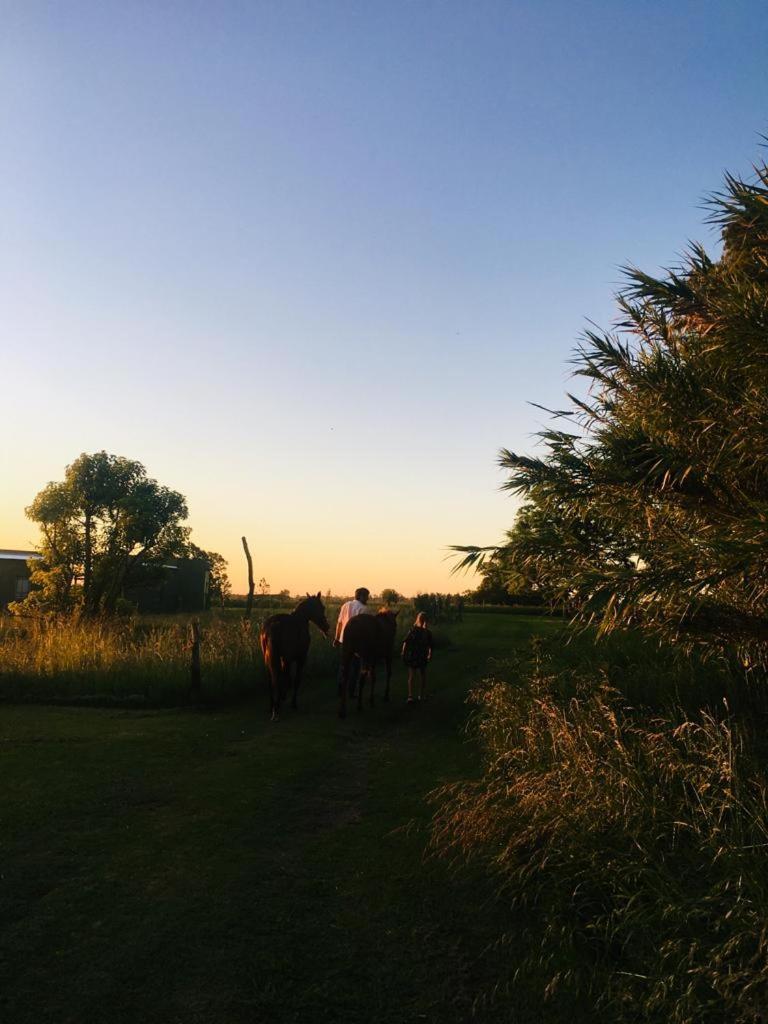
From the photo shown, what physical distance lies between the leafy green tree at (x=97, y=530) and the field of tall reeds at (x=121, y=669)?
23.0 m

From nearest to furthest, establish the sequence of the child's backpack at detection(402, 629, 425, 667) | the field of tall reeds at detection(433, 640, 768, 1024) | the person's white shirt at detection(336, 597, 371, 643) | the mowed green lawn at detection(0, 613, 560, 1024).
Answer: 1. the field of tall reeds at detection(433, 640, 768, 1024)
2. the mowed green lawn at detection(0, 613, 560, 1024)
3. the person's white shirt at detection(336, 597, 371, 643)
4. the child's backpack at detection(402, 629, 425, 667)

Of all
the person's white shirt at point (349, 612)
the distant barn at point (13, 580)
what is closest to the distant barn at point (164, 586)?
the distant barn at point (13, 580)

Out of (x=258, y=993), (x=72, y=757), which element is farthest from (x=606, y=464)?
(x=72, y=757)

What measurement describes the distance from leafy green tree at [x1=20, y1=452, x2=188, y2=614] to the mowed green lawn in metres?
32.0

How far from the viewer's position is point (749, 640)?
27.7 feet

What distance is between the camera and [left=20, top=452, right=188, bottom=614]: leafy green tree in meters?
39.6

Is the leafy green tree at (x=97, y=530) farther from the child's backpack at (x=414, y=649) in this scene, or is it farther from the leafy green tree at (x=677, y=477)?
the leafy green tree at (x=677, y=477)

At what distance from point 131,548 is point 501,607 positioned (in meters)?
36.6

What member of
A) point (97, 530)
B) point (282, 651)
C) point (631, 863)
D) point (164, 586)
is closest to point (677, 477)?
point (631, 863)

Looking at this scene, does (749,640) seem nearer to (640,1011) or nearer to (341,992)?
(640,1011)

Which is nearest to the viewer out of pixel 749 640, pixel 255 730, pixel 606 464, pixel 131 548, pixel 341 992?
pixel 341 992

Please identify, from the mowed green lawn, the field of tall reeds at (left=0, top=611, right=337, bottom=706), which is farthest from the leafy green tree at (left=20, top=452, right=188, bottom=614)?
the mowed green lawn

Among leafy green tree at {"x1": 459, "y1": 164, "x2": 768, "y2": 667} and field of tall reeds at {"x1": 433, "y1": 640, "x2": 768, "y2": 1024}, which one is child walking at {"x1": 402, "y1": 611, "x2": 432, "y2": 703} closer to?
leafy green tree at {"x1": 459, "y1": 164, "x2": 768, "y2": 667}

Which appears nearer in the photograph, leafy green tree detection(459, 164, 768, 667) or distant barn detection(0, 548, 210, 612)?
leafy green tree detection(459, 164, 768, 667)
